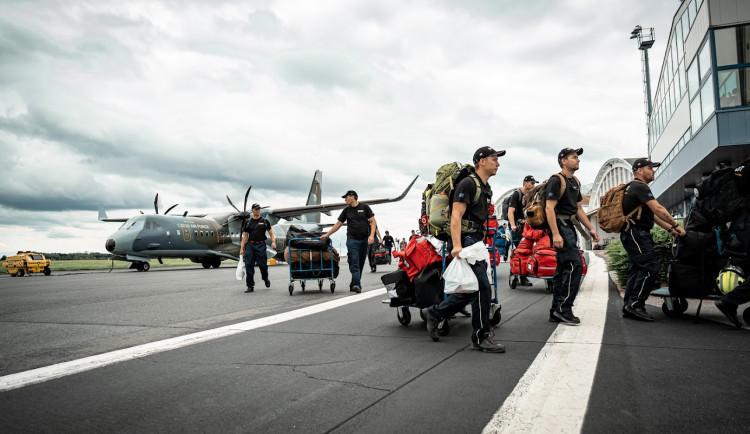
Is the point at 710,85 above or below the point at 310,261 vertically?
above

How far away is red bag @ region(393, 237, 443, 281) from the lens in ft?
15.7

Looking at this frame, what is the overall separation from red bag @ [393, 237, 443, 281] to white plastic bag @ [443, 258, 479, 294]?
26.0 inches

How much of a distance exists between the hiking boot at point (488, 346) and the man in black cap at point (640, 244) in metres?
2.33

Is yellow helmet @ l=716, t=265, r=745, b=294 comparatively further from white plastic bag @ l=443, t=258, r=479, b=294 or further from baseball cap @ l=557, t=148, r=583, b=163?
white plastic bag @ l=443, t=258, r=479, b=294

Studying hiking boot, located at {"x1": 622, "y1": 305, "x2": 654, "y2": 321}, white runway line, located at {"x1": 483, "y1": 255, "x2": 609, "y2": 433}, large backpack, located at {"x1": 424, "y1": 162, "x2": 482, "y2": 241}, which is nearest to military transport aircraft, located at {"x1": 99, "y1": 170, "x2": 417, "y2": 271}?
large backpack, located at {"x1": 424, "y1": 162, "x2": 482, "y2": 241}

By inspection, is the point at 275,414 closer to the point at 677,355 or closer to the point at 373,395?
the point at 373,395

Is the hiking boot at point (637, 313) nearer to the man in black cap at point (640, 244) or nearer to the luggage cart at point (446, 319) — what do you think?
the man in black cap at point (640, 244)

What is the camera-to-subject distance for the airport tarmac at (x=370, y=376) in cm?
245

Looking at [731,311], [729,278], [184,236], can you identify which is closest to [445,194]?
[729,278]

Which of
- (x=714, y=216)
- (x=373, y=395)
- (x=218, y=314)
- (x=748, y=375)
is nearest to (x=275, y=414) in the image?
(x=373, y=395)

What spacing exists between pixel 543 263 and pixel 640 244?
267 centimetres

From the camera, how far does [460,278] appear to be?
4.02m

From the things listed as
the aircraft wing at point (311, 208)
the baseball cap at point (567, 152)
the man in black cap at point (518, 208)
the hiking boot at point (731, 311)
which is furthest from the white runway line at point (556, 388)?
the aircraft wing at point (311, 208)

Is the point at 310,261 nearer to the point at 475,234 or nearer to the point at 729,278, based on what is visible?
the point at 475,234
